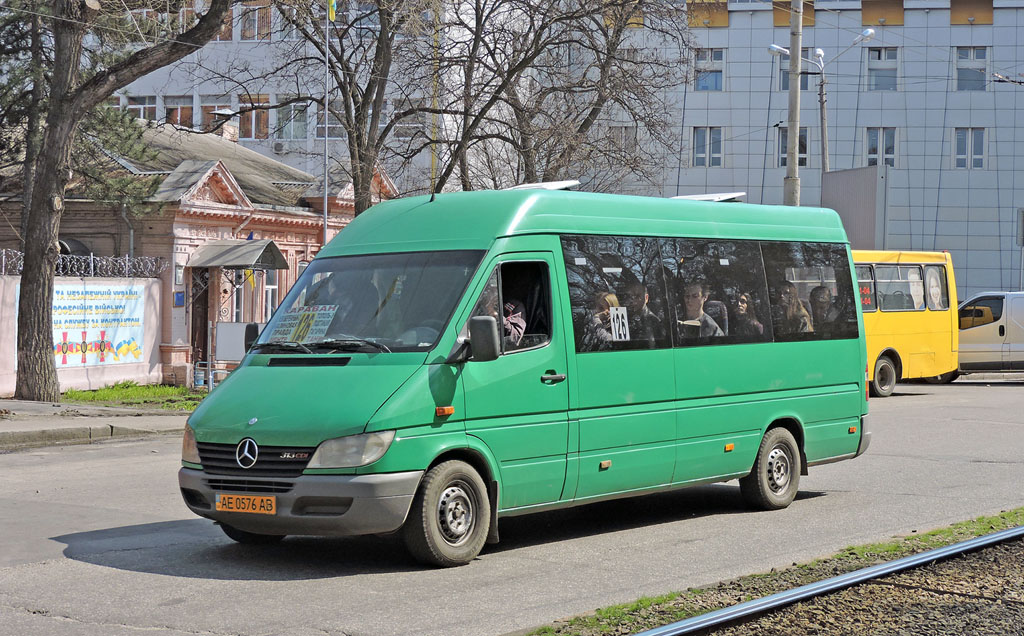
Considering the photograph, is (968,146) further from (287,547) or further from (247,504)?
(247,504)

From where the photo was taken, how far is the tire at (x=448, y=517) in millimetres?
7707

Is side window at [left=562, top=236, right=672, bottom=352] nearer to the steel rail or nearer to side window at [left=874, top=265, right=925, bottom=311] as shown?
the steel rail

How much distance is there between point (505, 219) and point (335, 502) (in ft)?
7.52

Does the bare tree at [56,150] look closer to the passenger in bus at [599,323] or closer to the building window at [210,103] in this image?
the passenger in bus at [599,323]

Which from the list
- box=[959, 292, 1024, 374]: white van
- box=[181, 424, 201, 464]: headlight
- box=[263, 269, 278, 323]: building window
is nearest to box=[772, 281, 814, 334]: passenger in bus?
box=[181, 424, 201, 464]: headlight

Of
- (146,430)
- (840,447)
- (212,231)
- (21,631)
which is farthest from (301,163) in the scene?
(21,631)

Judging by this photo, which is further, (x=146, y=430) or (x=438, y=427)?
(x=146, y=430)

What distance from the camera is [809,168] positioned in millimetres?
60125

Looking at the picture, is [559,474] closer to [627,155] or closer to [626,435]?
[626,435]

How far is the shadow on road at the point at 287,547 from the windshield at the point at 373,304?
136 centimetres

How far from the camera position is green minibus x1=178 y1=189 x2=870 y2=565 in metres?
7.62

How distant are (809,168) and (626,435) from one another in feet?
175

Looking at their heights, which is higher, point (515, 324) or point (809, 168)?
point (809, 168)

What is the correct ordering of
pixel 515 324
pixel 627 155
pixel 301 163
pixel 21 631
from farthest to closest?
1. pixel 301 163
2. pixel 627 155
3. pixel 515 324
4. pixel 21 631
